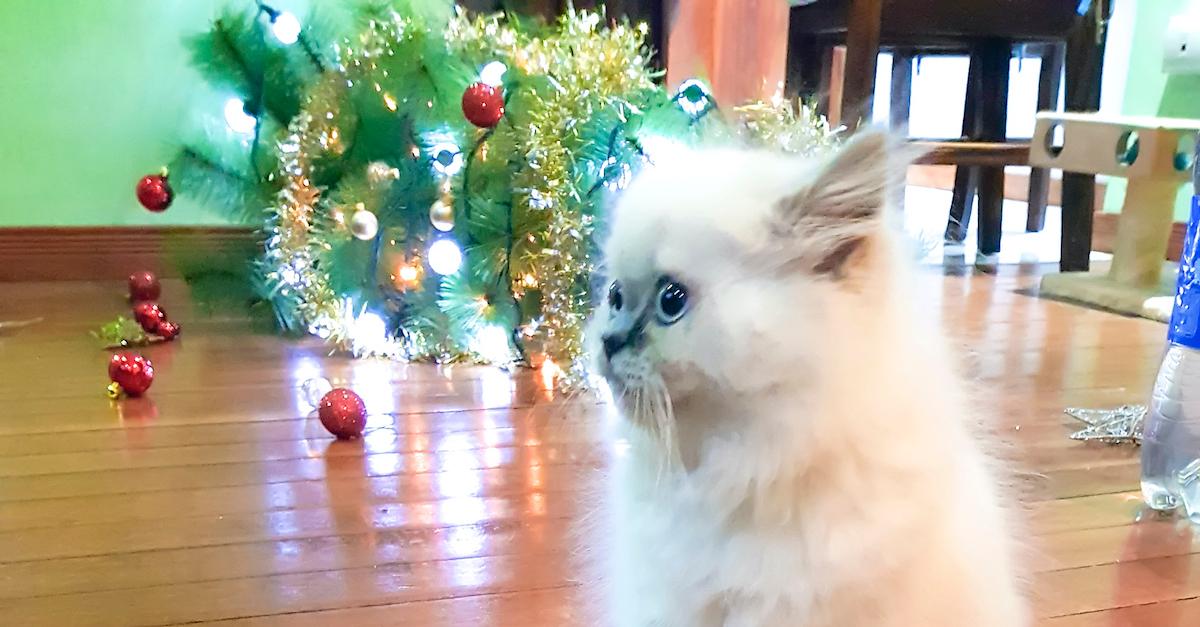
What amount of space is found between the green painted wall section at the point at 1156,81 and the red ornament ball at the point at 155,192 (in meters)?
2.84

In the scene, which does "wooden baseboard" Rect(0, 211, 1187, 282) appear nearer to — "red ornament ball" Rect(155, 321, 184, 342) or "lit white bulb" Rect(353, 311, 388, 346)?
"red ornament ball" Rect(155, 321, 184, 342)

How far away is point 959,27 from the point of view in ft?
8.79

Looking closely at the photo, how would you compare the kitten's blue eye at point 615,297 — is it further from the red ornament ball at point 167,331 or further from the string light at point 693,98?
the red ornament ball at point 167,331

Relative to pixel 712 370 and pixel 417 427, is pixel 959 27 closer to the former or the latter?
pixel 417 427

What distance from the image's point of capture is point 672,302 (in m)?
0.64

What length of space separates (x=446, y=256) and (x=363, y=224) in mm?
168

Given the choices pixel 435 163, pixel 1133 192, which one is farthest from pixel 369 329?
pixel 1133 192

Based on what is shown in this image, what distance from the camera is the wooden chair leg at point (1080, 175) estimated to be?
2.75 meters

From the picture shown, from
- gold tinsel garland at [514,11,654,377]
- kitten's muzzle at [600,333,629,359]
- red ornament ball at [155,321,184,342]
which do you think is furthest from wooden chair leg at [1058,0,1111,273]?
kitten's muzzle at [600,333,629,359]

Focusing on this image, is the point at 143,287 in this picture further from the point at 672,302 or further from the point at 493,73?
the point at 672,302

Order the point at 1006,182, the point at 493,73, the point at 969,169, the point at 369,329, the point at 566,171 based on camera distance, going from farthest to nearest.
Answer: the point at 1006,182 → the point at 969,169 → the point at 369,329 → the point at 493,73 → the point at 566,171

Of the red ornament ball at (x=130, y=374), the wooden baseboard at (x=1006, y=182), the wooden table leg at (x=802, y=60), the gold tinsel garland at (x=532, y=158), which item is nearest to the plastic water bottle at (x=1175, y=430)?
the gold tinsel garland at (x=532, y=158)

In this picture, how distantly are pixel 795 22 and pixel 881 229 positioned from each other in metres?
2.27

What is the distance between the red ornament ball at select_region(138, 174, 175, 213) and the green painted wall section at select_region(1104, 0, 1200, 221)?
2.84 metres
